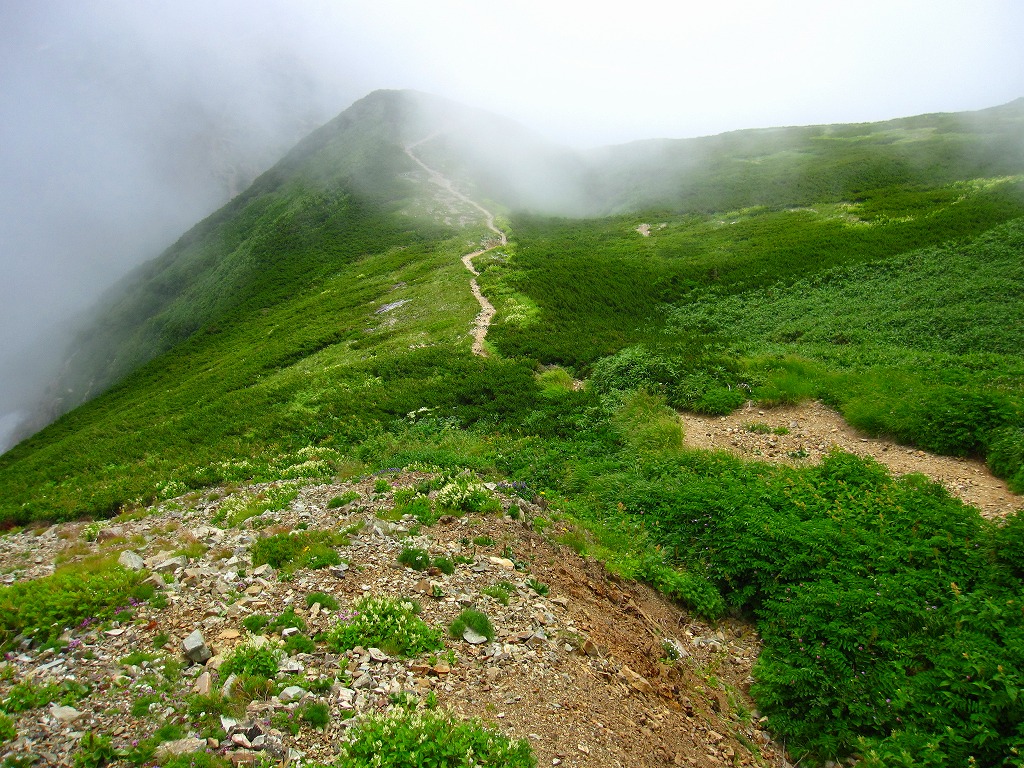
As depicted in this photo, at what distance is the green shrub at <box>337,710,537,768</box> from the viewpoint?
585 cm

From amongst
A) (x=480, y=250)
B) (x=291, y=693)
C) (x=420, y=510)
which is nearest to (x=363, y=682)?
(x=291, y=693)

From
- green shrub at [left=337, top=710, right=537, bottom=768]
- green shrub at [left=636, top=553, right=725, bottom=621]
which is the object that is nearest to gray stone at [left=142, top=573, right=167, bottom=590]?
green shrub at [left=337, top=710, right=537, bottom=768]

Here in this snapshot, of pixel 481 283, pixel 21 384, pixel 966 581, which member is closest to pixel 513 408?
pixel 966 581

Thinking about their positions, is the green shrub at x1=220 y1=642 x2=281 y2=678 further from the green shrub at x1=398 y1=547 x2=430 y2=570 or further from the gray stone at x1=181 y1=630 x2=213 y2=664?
the green shrub at x1=398 y1=547 x2=430 y2=570

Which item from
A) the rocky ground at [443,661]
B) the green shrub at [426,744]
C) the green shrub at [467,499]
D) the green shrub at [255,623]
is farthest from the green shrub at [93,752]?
the green shrub at [467,499]

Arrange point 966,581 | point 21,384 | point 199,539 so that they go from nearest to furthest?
point 966,581, point 199,539, point 21,384

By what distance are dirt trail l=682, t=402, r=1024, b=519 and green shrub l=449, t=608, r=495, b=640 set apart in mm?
10664

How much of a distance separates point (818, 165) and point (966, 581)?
8030 cm

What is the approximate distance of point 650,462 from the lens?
15820mm

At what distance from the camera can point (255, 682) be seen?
264 inches

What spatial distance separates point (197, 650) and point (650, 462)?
1251 cm

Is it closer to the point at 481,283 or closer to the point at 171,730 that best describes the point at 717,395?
the point at 171,730

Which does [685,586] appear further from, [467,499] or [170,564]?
[170,564]

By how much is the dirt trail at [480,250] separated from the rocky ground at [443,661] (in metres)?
20.4
